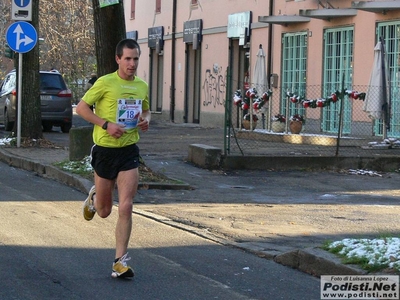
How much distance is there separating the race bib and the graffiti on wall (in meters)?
24.8

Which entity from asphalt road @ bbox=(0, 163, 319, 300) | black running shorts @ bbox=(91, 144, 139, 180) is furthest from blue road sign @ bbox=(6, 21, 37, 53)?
black running shorts @ bbox=(91, 144, 139, 180)

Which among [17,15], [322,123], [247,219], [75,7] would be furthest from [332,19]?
[75,7]

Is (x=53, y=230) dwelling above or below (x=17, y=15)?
below

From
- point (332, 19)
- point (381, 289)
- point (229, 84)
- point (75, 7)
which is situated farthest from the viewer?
point (75, 7)

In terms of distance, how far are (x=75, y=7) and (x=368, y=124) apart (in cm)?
3063

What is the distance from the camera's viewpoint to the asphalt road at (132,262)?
6.75 m

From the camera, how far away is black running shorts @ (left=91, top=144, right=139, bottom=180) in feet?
24.1

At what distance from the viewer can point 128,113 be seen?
289 inches

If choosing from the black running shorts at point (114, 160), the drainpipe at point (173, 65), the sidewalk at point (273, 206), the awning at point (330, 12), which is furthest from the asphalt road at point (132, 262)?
the drainpipe at point (173, 65)

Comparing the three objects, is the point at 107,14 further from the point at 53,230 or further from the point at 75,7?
the point at 75,7

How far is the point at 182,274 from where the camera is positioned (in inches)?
294

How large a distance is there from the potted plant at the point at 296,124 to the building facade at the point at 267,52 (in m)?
0.43

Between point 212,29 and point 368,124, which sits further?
point 212,29

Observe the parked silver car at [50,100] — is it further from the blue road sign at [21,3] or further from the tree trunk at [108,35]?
the tree trunk at [108,35]
